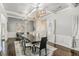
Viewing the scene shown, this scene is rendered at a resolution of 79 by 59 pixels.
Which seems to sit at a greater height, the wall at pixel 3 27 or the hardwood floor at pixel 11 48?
the wall at pixel 3 27

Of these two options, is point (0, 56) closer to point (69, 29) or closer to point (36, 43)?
point (36, 43)

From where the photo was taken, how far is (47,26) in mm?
1968

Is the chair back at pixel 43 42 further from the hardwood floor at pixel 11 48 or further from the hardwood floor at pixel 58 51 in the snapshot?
the hardwood floor at pixel 11 48

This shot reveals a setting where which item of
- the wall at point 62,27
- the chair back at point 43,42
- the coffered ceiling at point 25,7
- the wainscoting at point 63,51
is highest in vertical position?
the coffered ceiling at point 25,7

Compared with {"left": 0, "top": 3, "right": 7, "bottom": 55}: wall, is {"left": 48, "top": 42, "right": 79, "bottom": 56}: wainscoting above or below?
below

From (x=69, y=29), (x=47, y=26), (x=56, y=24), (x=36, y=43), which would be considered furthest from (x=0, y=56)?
(x=69, y=29)

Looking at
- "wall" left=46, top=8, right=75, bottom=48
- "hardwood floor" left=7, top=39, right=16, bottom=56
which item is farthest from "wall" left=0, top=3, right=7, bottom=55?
"wall" left=46, top=8, right=75, bottom=48

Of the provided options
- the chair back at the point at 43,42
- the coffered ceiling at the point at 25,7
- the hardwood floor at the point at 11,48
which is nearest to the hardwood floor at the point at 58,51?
the hardwood floor at the point at 11,48

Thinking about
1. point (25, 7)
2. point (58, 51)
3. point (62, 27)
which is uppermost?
point (25, 7)

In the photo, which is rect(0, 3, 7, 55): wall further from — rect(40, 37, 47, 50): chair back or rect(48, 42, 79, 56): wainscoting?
rect(48, 42, 79, 56): wainscoting

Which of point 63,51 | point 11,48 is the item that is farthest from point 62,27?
point 11,48

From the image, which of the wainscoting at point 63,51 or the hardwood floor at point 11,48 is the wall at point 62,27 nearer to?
the wainscoting at point 63,51

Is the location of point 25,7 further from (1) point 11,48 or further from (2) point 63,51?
(2) point 63,51

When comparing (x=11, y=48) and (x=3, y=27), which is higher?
(x=3, y=27)
